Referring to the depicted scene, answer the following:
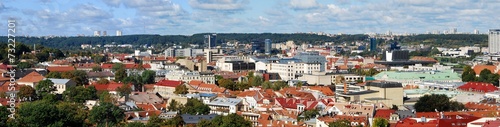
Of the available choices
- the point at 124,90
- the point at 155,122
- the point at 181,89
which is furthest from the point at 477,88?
the point at 155,122

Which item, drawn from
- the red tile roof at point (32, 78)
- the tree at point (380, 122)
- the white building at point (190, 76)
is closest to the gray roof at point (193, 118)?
the tree at point (380, 122)

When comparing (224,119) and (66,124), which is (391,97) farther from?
(66,124)

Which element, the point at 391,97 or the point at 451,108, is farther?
the point at 391,97

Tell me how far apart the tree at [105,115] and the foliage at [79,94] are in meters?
7.73

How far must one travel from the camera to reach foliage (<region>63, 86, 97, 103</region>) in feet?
116

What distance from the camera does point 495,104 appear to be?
32156mm

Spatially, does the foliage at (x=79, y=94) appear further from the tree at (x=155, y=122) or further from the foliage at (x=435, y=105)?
the foliage at (x=435, y=105)

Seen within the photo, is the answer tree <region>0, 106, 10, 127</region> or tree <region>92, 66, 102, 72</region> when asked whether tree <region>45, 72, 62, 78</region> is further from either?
tree <region>0, 106, 10, 127</region>

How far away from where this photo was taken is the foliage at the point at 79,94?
1394 inches

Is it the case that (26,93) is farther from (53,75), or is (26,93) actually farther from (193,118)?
(193,118)

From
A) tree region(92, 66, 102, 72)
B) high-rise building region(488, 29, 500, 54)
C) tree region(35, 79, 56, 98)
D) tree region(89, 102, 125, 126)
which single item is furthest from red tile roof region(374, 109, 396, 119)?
high-rise building region(488, 29, 500, 54)

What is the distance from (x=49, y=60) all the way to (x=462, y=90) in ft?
107

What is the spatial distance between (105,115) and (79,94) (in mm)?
8543

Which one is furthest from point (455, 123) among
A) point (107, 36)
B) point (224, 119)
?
point (107, 36)
